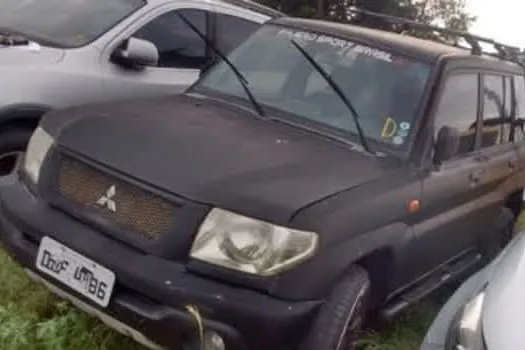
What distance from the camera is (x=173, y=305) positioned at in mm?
3131

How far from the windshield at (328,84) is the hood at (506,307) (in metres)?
1.34

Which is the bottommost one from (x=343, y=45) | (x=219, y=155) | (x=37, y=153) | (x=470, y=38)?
(x=37, y=153)

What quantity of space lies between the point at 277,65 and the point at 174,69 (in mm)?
1476

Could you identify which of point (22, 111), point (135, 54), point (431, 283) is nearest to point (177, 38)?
point (135, 54)

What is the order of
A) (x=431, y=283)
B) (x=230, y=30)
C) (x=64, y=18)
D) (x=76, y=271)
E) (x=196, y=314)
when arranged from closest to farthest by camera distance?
(x=196, y=314), (x=76, y=271), (x=431, y=283), (x=64, y=18), (x=230, y=30)

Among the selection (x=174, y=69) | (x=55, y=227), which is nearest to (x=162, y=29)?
(x=174, y=69)

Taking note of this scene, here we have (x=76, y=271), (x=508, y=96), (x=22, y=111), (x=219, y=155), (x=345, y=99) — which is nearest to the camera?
(x=76, y=271)

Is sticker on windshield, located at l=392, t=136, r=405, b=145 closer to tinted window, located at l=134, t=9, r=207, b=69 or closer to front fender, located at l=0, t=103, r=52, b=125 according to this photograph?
front fender, located at l=0, t=103, r=52, b=125

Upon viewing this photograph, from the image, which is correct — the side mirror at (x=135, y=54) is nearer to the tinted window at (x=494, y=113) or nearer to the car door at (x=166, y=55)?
the car door at (x=166, y=55)

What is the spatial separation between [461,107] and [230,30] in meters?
2.33

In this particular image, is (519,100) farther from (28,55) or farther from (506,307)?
(506,307)

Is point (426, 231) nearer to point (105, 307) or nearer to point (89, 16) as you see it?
point (105, 307)

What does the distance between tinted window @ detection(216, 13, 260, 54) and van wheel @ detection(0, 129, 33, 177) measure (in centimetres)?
186

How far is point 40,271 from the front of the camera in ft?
11.5
